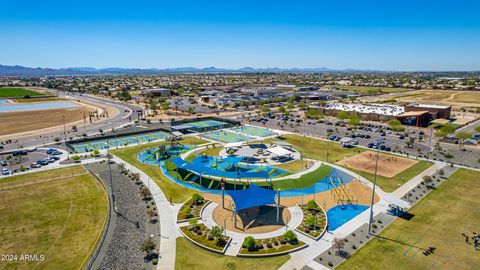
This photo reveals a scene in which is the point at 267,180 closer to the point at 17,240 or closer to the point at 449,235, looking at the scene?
the point at 449,235

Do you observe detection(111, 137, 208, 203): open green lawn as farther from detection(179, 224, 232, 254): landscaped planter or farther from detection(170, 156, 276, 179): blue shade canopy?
detection(179, 224, 232, 254): landscaped planter

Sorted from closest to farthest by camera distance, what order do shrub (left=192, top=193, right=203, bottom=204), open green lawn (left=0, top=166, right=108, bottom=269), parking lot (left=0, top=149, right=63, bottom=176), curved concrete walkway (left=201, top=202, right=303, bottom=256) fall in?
open green lawn (left=0, top=166, right=108, bottom=269)
curved concrete walkway (left=201, top=202, right=303, bottom=256)
shrub (left=192, top=193, right=203, bottom=204)
parking lot (left=0, top=149, right=63, bottom=176)

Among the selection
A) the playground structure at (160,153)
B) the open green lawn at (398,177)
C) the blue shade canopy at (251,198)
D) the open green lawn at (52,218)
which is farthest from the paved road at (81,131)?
the open green lawn at (398,177)

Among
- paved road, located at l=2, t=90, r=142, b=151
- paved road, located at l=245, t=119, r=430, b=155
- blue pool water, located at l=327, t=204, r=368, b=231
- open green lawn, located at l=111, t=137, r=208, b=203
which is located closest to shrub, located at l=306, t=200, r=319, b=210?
blue pool water, located at l=327, t=204, r=368, b=231

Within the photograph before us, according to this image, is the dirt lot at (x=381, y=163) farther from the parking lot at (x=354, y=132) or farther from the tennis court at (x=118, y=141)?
the tennis court at (x=118, y=141)

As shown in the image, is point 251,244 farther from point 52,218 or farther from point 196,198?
point 52,218

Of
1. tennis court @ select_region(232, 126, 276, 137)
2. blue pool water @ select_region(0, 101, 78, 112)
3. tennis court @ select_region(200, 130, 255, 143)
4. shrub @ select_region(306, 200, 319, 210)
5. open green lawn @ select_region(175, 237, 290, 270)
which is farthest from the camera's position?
blue pool water @ select_region(0, 101, 78, 112)

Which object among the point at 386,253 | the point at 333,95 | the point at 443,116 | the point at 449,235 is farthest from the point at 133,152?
the point at 333,95

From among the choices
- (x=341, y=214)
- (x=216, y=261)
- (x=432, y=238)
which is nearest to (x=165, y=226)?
(x=216, y=261)
